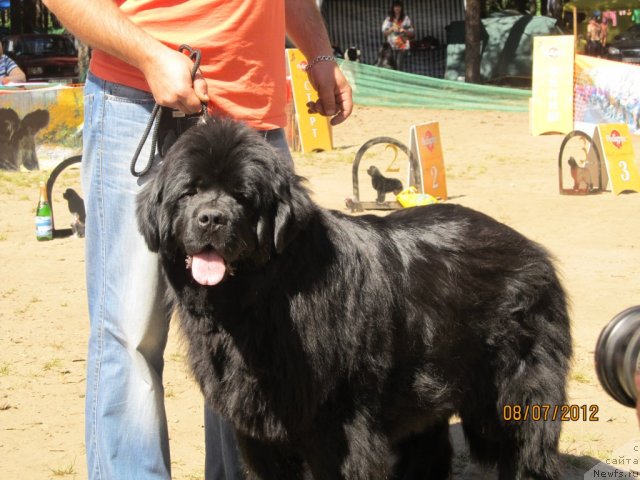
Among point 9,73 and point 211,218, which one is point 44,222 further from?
point 9,73

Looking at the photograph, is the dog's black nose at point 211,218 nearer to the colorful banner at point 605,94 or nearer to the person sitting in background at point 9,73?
the person sitting in background at point 9,73

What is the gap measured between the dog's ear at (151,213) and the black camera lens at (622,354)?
1.44 meters

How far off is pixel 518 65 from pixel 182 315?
25756 millimetres

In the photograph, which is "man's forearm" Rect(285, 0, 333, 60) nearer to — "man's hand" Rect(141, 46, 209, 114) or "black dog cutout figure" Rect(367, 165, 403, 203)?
"man's hand" Rect(141, 46, 209, 114)

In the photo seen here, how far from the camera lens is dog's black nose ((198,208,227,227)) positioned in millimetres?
2801

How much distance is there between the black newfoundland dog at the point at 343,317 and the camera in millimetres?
2936

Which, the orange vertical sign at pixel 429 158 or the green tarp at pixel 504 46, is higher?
the green tarp at pixel 504 46

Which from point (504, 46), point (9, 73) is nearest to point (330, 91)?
point (9, 73)

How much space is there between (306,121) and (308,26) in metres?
11.1

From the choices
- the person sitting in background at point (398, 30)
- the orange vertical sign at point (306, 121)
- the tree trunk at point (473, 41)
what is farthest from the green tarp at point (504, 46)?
the orange vertical sign at point (306, 121)

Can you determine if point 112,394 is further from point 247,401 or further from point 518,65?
point 518,65

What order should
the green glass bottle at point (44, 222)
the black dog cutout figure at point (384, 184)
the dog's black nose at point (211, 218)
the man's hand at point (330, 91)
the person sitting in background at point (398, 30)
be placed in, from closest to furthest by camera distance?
the dog's black nose at point (211, 218) → the man's hand at point (330, 91) → the green glass bottle at point (44, 222) → the black dog cutout figure at point (384, 184) → the person sitting in background at point (398, 30)

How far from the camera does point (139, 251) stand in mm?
3252

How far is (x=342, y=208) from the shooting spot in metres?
10.3
